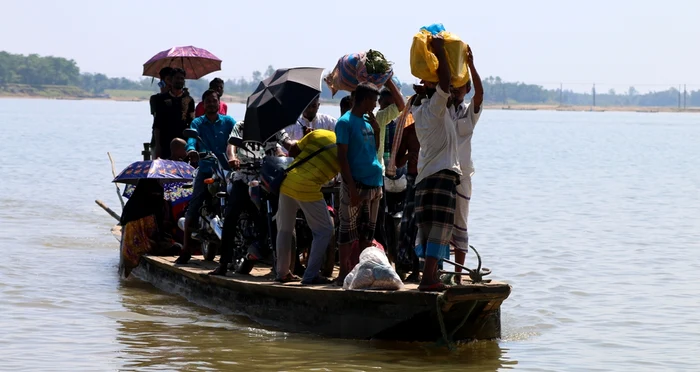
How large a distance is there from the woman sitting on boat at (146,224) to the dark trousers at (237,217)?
2.26 m

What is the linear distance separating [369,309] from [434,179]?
1.23 metres

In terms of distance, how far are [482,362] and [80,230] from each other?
1257 cm

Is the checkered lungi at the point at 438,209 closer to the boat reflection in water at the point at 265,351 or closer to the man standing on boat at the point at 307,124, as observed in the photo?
the boat reflection in water at the point at 265,351

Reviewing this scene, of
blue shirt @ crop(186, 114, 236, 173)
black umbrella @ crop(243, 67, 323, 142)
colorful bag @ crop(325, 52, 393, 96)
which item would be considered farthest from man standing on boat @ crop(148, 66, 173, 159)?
colorful bag @ crop(325, 52, 393, 96)

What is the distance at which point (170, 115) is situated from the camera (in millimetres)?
14312

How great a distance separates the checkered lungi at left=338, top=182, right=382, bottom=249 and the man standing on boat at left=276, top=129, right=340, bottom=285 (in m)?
0.23

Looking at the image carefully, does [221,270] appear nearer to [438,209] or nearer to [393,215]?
[393,215]

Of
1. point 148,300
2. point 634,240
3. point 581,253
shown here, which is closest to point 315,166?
point 148,300

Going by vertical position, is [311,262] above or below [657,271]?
above

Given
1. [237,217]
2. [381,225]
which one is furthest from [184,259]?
[381,225]

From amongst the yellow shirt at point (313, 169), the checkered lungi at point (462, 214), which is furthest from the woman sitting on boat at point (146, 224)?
the checkered lungi at point (462, 214)

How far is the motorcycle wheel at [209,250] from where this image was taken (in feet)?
40.9

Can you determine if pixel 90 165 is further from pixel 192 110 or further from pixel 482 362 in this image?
pixel 482 362

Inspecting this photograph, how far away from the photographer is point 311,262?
1030cm
